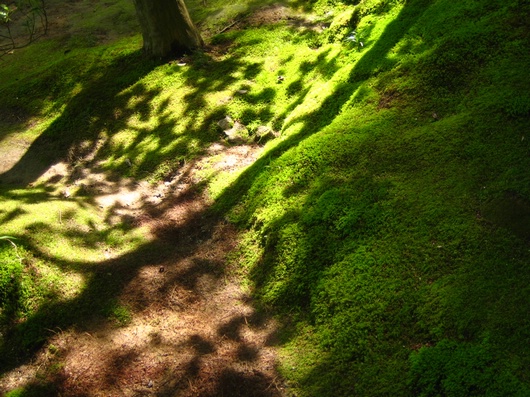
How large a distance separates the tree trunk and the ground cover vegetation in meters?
1.61

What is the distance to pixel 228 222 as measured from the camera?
6.50 m

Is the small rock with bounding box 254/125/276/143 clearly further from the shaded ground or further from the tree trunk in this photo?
the tree trunk

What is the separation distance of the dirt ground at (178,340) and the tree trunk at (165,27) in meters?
5.65

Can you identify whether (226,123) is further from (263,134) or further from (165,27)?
(165,27)

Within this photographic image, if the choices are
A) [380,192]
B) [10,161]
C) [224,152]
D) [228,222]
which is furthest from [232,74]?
[380,192]

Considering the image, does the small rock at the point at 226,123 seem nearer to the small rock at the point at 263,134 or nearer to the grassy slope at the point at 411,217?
the small rock at the point at 263,134

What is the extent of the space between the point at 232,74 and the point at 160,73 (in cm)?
182

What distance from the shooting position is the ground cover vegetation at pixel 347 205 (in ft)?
12.7

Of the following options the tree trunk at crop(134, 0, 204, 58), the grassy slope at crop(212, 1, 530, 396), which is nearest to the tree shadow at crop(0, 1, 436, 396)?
the grassy slope at crop(212, 1, 530, 396)

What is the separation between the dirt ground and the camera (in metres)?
4.56

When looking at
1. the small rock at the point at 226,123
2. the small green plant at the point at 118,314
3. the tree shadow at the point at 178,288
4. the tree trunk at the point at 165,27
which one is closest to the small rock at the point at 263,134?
the small rock at the point at 226,123

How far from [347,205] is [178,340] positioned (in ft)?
8.48

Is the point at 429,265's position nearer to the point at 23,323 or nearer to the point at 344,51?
the point at 23,323

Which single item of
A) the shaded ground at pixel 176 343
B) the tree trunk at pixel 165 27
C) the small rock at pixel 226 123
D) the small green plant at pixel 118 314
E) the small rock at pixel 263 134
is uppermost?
the tree trunk at pixel 165 27
